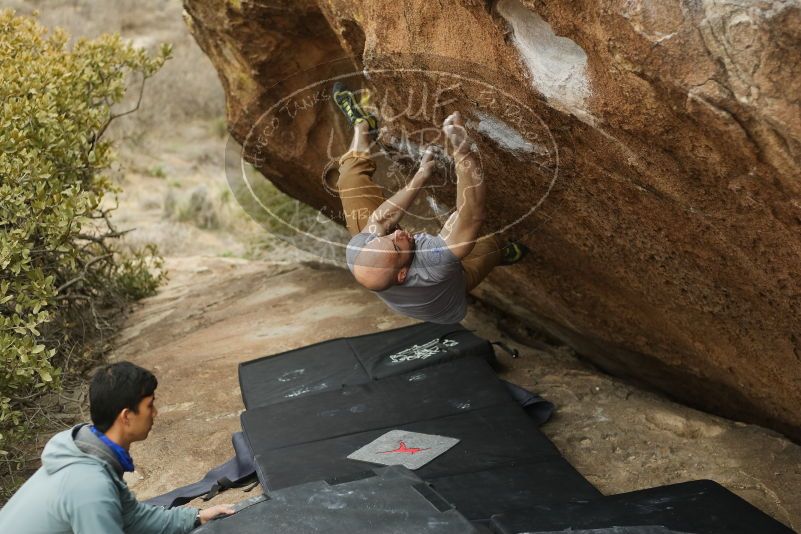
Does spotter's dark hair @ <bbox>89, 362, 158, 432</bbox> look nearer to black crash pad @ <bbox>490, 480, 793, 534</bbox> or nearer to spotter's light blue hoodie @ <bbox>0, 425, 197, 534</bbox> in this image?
spotter's light blue hoodie @ <bbox>0, 425, 197, 534</bbox>

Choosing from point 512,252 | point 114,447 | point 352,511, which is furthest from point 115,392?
point 512,252

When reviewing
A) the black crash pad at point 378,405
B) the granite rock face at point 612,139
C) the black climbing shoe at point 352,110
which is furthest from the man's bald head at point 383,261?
the black crash pad at point 378,405

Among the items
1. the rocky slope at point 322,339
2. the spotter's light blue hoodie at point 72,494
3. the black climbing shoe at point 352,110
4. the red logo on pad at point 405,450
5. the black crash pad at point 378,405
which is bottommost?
the rocky slope at point 322,339

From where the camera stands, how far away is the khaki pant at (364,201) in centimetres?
362

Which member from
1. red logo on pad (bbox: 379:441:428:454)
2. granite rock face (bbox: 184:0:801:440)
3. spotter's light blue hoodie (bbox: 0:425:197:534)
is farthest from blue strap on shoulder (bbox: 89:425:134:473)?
granite rock face (bbox: 184:0:801:440)

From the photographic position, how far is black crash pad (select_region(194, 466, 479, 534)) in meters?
2.61

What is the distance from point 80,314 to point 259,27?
7.24ft

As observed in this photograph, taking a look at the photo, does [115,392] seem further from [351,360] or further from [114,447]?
[351,360]

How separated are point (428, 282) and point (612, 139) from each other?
100 cm

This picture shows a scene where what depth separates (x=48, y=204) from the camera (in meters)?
4.73

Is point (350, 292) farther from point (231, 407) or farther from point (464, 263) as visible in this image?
point (464, 263)

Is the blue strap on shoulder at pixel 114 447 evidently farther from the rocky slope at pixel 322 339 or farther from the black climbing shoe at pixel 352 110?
the black climbing shoe at pixel 352 110

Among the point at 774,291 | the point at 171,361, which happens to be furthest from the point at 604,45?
the point at 171,361

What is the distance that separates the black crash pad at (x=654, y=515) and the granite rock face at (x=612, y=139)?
70 centimetres
